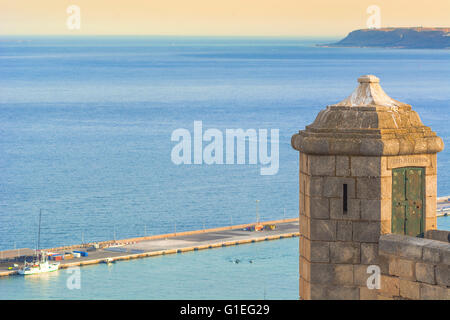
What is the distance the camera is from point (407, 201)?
14172mm

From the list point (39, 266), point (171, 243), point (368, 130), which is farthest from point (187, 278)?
point (368, 130)

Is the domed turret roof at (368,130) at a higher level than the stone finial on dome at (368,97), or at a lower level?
lower

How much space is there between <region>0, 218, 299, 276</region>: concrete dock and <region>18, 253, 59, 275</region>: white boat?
46.2 inches

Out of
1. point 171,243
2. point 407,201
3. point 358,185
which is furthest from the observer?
point 171,243

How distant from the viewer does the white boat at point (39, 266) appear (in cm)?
10244

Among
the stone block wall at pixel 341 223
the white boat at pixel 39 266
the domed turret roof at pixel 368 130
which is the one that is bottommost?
the white boat at pixel 39 266

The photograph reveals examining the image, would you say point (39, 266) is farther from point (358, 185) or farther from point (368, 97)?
point (358, 185)

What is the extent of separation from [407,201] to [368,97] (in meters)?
1.55

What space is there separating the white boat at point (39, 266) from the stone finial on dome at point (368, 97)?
90671 millimetres
